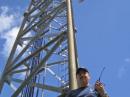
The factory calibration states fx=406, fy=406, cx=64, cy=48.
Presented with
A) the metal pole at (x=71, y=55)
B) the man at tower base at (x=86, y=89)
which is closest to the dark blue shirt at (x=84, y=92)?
the man at tower base at (x=86, y=89)

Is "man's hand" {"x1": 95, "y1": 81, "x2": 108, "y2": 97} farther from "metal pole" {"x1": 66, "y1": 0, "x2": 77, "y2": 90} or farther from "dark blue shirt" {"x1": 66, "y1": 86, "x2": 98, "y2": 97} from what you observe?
"metal pole" {"x1": 66, "y1": 0, "x2": 77, "y2": 90}

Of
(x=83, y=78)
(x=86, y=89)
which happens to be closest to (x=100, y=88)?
(x=86, y=89)

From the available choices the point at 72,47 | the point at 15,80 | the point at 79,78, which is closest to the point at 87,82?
the point at 79,78

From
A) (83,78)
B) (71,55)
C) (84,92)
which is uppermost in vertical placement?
(71,55)

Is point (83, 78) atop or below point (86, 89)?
atop

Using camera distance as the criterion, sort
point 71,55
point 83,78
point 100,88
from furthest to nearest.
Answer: point 71,55 → point 83,78 → point 100,88

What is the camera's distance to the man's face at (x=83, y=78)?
4809 mm

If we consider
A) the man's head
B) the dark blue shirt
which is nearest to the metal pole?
the man's head

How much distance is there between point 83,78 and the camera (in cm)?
483

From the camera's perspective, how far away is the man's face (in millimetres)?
4809

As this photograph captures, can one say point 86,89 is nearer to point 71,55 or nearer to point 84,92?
point 84,92

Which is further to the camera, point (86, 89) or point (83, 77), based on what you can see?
point (83, 77)

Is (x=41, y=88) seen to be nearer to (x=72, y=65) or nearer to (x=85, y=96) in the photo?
(x=72, y=65)

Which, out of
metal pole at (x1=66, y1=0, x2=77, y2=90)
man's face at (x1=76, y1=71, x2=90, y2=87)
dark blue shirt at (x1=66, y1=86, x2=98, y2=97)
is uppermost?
metal pole at (x1=66, y1=0, x2=77, y2=90)
